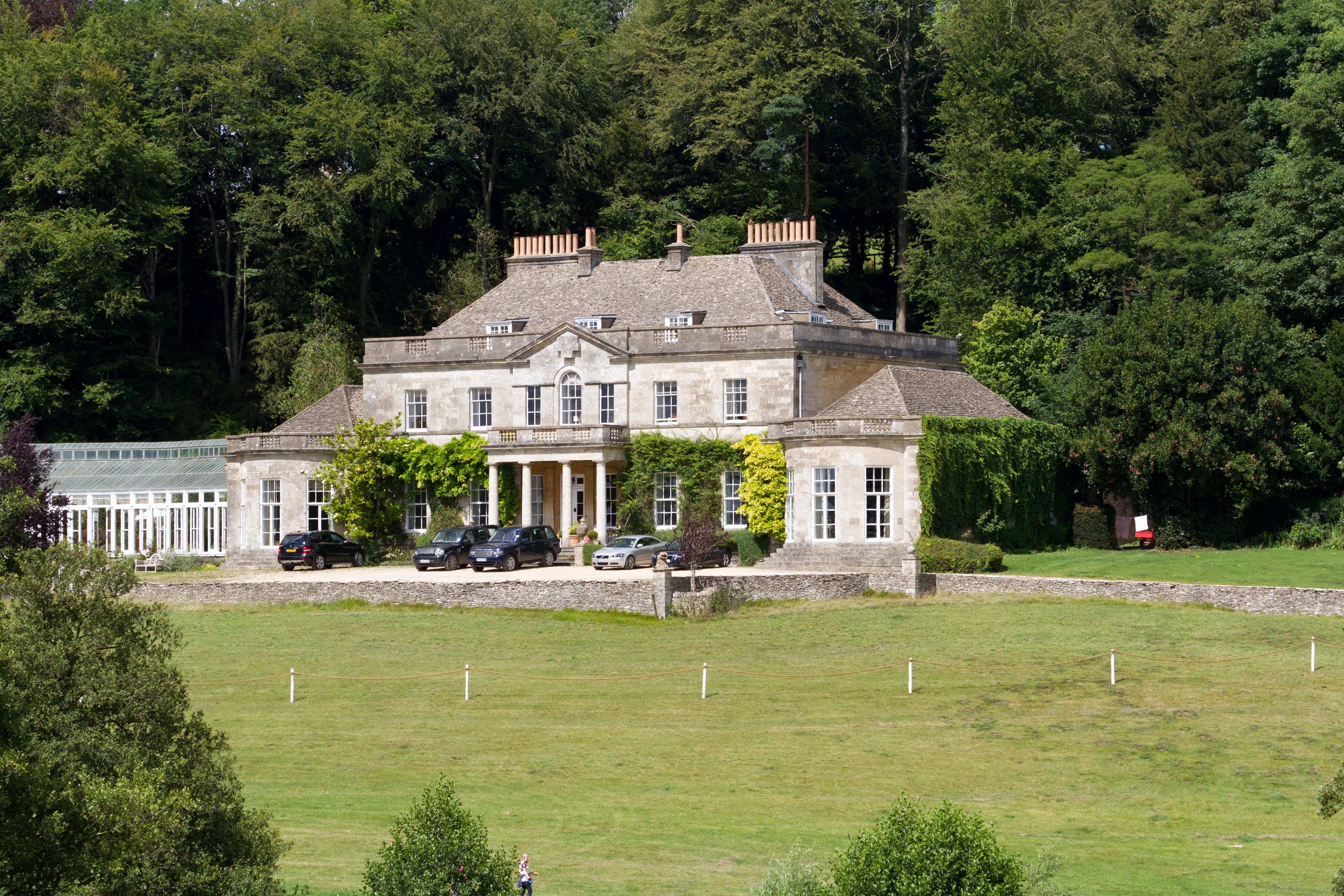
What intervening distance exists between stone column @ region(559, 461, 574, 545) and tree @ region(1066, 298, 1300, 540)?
53.1 ft

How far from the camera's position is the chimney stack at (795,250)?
2158 inches

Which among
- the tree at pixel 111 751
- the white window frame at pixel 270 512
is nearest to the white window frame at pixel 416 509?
the white window frame at pixel 270 512

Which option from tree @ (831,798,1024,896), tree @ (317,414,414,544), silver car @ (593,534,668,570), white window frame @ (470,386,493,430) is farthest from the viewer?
white window frame @ (470,386,493,430)

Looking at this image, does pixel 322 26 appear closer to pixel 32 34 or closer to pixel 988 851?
pixel 32 34

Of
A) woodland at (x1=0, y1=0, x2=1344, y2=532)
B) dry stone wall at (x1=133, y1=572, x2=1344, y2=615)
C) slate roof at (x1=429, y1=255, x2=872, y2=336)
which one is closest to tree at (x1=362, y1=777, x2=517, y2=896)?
dry stone wall at (x1=133, y1=572, x2=1344, y2=615)

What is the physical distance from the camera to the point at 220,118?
2633 inches

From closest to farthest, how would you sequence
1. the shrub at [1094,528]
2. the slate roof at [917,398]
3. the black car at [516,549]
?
the black car at [516,549] < the slate roof at [917,398] < the shrub at [1094,528]

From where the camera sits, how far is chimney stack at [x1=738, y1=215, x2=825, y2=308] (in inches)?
2158

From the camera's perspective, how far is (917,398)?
157 ft

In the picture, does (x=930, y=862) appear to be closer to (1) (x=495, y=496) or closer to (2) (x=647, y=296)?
(1) (x=495, y=496)

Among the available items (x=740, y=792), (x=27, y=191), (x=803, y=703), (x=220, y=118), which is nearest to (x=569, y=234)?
(x=220, y=118)

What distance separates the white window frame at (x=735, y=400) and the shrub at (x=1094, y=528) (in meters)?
11.2

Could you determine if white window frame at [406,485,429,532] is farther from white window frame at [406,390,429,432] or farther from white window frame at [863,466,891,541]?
white window frame at [863,466,891,541]

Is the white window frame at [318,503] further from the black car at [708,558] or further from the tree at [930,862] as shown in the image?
the tree at [930,862]
